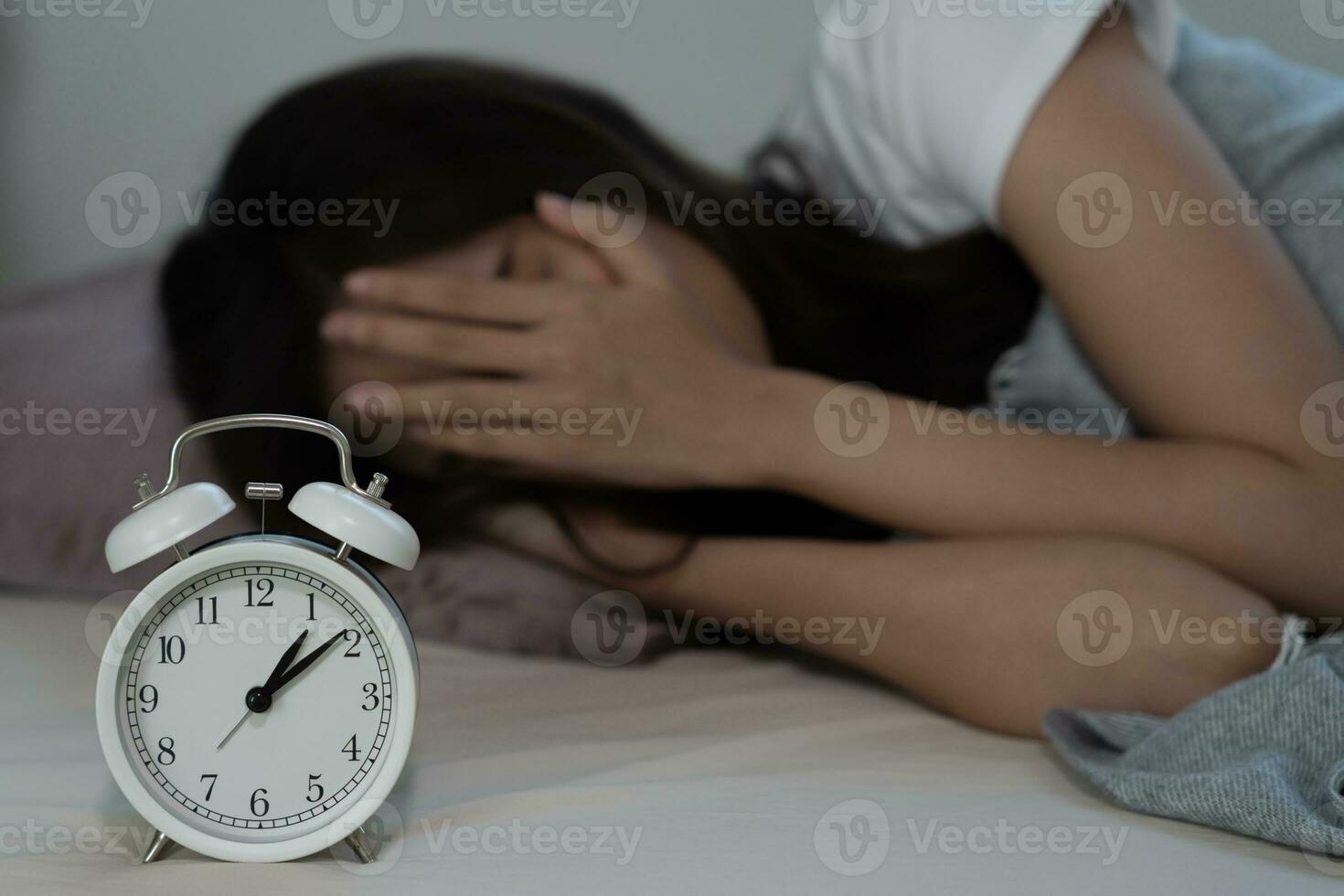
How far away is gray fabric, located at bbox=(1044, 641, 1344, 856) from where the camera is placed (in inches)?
23.4

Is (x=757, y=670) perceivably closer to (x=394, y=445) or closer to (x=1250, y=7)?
(x=394, y=445)

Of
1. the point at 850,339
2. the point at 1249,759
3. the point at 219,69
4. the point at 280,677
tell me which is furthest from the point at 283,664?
the point at 219,69

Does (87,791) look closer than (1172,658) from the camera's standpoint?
Yes

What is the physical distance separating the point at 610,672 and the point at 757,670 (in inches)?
5.1

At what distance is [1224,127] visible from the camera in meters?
1.17

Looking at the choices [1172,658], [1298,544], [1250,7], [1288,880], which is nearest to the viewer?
[1288,880]

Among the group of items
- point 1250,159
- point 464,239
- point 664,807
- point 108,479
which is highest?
point 1250,159

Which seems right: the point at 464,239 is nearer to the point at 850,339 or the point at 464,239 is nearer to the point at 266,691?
the point at 850,339

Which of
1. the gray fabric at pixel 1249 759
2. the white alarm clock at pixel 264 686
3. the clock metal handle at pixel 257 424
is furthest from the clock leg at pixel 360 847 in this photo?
the gray fabric at pixel 1249 759

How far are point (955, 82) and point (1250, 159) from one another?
324 mm

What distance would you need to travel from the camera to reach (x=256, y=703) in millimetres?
539

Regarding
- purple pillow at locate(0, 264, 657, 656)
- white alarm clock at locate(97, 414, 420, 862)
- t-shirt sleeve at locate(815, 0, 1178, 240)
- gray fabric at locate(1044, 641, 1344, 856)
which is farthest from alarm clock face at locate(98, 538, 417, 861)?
t-shirt sleeve at locate(815, 0, 1178, 240)

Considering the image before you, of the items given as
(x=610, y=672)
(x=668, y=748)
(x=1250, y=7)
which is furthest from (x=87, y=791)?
(x=1250, y=7)

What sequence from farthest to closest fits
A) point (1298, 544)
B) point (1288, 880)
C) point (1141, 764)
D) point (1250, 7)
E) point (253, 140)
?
point (1250, 7)
point (253, 140)
point (1298, 544)
point (1141, 764)
point (1288, 880)
